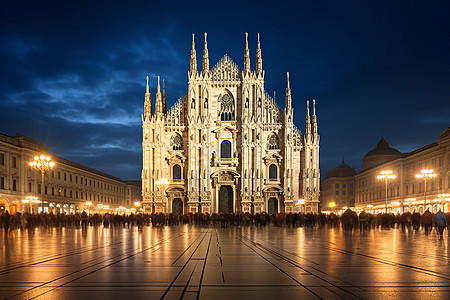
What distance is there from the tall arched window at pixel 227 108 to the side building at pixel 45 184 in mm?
21539

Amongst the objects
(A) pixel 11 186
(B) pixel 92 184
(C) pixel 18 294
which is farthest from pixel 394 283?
(B) pixel 92 184

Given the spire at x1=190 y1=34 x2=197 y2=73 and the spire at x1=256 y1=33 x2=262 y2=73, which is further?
the spire at x1=256 y1=33 x2=262 y2=73

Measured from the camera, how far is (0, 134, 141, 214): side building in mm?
52531

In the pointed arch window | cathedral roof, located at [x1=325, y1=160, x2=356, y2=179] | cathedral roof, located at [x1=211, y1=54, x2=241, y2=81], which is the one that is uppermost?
cathedral roof, located at [x1=211, y1=54, x2=241, y2=81]

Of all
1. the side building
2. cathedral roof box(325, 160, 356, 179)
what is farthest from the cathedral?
cathedral roof box(325, 160, 356, 179)

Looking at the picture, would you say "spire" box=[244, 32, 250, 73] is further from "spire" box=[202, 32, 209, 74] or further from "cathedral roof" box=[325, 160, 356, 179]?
"cathedral roof" box=[325, 160, 356, 179]

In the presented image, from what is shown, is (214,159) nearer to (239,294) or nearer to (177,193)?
(177,193)

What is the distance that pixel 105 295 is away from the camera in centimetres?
739

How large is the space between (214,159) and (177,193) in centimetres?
696

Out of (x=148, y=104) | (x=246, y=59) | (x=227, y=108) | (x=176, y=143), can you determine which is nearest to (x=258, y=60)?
(x=246, y=59)

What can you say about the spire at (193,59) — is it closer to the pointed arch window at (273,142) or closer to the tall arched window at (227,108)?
the tall arched window at (227,108)

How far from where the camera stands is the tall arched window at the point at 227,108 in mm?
66137

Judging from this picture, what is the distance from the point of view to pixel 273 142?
2596 inches

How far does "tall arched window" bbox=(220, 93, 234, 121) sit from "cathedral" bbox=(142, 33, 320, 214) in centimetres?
14
